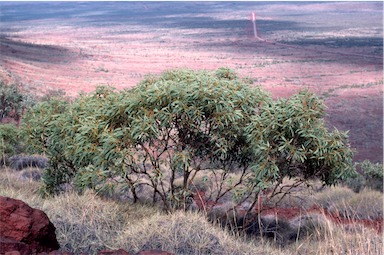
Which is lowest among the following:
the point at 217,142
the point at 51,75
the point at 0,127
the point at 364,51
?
the point at 364,51

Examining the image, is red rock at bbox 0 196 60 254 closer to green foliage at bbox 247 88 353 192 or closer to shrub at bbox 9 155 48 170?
green foliage at bbox 247 88 353 192

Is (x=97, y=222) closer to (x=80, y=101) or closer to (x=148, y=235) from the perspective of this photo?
(x=148, y=235)

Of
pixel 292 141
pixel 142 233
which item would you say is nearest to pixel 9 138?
pixel 292 141

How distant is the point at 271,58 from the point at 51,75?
74.5 ft

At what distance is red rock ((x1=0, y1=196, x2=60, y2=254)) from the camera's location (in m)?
3.99

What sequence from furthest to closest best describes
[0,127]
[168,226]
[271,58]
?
[271,58] → [0,127] → [168,226]

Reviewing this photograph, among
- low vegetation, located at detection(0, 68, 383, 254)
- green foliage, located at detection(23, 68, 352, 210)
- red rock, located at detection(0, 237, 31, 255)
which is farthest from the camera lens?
green foliage, located at detection(23, 68, 352, 210)

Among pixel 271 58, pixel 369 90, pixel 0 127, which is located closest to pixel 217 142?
pixel 0 127

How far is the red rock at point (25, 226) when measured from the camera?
399cm

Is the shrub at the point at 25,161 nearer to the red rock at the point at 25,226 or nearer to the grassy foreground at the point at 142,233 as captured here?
the grassy foreground at the point at 142,233

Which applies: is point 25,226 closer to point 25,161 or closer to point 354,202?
point 354,202

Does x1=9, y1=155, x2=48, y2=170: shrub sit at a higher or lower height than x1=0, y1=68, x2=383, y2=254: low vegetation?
lower

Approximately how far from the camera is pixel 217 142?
635 cm

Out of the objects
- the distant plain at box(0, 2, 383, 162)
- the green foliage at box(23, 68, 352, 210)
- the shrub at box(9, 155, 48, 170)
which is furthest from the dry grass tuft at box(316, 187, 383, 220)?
the shrub at box(9, 155, 48, 170)
